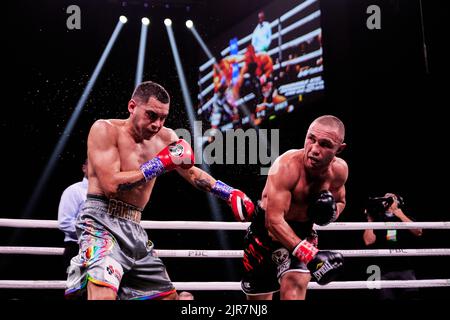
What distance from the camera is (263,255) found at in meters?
2.88

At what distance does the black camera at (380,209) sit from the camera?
4094mm

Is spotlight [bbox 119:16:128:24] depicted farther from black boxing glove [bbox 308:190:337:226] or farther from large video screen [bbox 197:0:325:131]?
black boxing glove [bbox 308:190:337:226]

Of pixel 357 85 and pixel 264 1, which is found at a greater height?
pixel 264 1

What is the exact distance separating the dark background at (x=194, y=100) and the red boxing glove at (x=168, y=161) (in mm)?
3108

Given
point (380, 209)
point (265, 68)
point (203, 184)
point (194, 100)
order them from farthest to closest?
1. point (194, 100)
2. point (265, 68)
3. point (380, 209)
4. point (203, 184)

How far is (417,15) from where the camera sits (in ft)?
17.3

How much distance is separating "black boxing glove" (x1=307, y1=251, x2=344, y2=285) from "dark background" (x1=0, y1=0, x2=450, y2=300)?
2.98 meters

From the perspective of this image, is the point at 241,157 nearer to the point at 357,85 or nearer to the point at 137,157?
the point at 357,85

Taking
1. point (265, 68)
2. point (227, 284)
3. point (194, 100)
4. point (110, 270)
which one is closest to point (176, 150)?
point (110, 270)

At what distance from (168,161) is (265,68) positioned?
11.9 ft

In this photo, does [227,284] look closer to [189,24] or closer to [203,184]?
[203,184]

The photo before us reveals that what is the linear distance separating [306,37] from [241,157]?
80.6 inches

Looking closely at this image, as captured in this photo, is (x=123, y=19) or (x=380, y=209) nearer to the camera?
(x=380, y=209)
